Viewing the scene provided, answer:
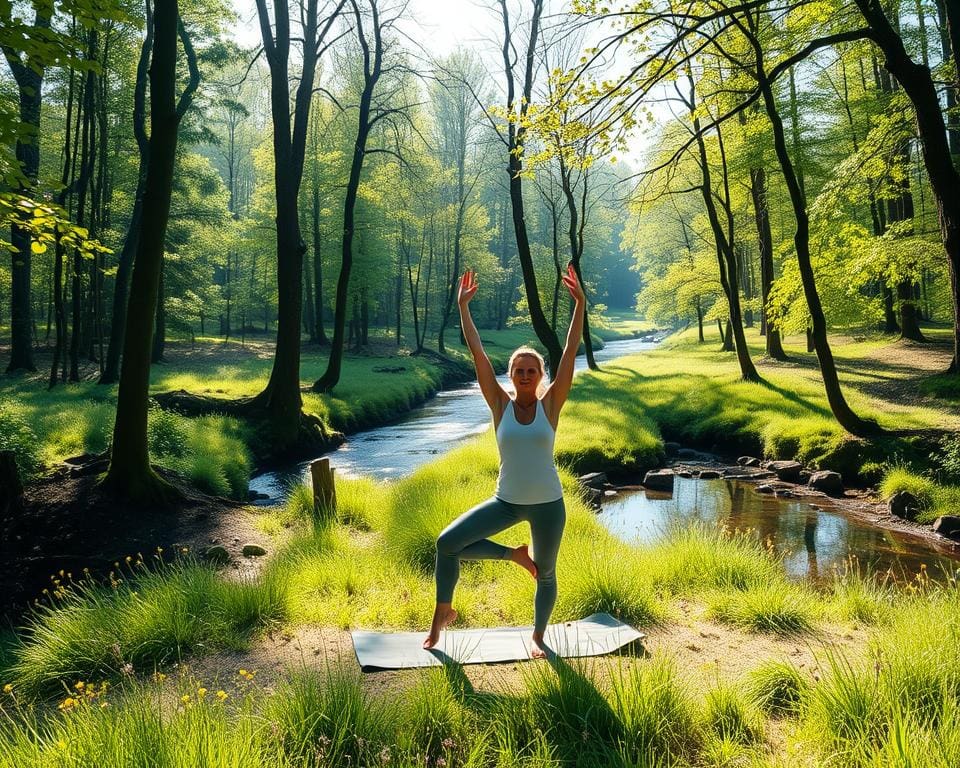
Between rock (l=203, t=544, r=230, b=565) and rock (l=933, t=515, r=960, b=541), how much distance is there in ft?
30.3

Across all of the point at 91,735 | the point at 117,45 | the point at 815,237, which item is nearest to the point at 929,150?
the point at 815,237

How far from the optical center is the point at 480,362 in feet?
14.2

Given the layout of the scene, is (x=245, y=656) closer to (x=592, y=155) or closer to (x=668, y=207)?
(x=592, y=155)

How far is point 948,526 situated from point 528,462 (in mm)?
7876

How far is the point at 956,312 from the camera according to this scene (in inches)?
366

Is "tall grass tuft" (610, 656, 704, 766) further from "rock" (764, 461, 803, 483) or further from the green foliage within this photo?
"rock" (764, 461, 803, 483)

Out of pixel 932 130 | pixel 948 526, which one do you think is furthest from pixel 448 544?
pixel 932 130

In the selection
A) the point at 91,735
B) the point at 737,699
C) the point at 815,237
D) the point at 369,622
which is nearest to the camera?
the point at 91,735

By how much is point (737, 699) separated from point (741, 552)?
9.66 ft

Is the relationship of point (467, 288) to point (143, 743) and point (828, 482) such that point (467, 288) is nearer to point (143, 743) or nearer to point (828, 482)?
point (143, 743)

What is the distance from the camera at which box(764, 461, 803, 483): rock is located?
12.1 metres

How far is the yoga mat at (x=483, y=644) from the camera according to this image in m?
4.14

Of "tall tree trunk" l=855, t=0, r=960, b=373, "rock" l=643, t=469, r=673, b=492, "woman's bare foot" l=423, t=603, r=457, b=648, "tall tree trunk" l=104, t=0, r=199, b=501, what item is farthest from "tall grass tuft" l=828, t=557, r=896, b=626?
"tall tree trunk" l=104, t=0, r=199, b=501

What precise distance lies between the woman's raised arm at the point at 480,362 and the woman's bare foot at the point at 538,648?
1490mm
